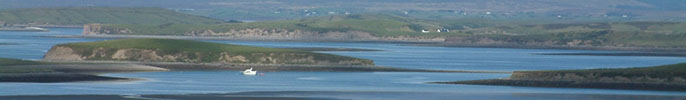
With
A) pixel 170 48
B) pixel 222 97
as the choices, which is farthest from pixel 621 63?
pixel 222 97

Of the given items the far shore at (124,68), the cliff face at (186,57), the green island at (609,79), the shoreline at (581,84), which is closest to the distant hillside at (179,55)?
the cliff face at (186,57)

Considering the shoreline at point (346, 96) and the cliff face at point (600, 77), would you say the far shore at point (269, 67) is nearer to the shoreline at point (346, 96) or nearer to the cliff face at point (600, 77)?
the cliff face at point (600, 77)

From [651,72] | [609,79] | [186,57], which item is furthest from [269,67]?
[651,72]

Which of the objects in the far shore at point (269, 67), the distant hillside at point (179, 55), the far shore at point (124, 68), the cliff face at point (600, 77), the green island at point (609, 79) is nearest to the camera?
the green island at point (609, 79)

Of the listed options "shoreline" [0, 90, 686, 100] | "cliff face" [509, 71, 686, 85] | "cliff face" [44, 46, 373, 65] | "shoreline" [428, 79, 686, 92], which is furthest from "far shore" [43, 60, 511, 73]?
"shoreline" [0, 90, 686, 100]

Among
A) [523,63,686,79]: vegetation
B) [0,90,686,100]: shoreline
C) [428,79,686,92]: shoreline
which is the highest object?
[0,90,686,100]: shoreline

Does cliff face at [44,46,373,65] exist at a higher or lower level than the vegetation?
lower

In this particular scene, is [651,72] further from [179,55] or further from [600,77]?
[179,55]

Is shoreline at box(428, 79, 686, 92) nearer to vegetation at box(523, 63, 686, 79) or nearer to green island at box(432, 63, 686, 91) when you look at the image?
green island at box(432, 63, 686, 91)
